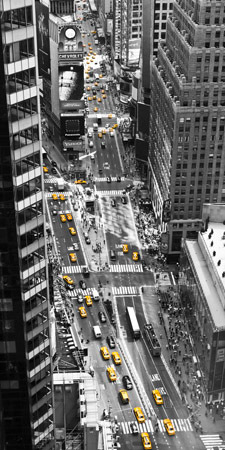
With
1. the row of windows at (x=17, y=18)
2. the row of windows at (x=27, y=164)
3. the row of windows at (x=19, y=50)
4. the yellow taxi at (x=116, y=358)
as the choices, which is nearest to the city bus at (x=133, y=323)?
the yellow taxi at (x=116, y=358)

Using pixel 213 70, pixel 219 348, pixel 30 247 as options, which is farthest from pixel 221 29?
pixel 30 247

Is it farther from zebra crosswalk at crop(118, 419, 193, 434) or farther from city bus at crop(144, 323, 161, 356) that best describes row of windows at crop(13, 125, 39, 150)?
city bus at crop(144, 323, 161, 356)

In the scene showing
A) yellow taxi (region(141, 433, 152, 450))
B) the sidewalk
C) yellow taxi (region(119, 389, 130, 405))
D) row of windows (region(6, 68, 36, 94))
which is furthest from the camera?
yellow taxi (region(119, 389, 130, 405))

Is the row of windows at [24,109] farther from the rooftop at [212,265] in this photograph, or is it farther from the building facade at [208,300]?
the rooftop at [212,265]

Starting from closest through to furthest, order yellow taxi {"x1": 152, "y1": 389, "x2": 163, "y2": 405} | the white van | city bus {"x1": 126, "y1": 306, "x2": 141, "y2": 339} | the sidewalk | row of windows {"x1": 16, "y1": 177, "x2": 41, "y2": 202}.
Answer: row of windows {"x1": 16, "y1": 177, "x2": 41, "y2": 202} < the sidewalk < yellow taxi {"x1": 152, "y1": 389, "x2": 163, "y2": 405} < city bus {"x1": 126, "y1": 306, "x2": 141, "y2": 339} < the white van

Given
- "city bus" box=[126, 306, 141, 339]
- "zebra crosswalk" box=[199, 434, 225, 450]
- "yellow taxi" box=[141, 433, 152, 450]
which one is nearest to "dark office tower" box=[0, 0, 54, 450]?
"yellow taxi" box=[141, 433, 152, 450]

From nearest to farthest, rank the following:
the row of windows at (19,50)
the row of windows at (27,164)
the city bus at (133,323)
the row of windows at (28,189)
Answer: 1. the row of windows at (19,50)
2. the row of windows at (27,164)
3. the row of windows at (28,189)
4. the city bus at (133,323)

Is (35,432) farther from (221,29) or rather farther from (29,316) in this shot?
(221,29)
